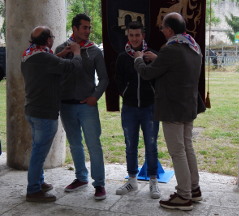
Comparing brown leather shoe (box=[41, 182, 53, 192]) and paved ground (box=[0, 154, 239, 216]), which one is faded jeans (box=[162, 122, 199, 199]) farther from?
brown leather shoe (box=[41, 182, 53, 192])

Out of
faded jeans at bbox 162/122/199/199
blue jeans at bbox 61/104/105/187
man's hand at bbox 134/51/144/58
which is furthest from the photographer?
blue jeans at bbox 61/104/105/187

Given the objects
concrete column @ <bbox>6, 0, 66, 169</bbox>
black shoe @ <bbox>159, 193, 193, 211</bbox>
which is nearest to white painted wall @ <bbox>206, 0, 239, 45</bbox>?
concrete column @ <bbox>6, 0, 66, 169</bbox>

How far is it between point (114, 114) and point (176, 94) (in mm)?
6382

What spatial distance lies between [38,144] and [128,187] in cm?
106

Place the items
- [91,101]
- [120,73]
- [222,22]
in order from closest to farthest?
[91,101] → [120,73] → [222,22]

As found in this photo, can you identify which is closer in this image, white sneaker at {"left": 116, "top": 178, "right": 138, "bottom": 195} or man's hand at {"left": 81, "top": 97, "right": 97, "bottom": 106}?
man's hand at {"left": 81, "top": 97, "right": 97, "bottom": 106}

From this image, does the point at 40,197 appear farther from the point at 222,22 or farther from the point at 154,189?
the point at 222,22

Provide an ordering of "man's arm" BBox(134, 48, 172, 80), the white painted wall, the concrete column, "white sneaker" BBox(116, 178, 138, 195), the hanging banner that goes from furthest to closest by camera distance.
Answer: the white painted wall
the concrete column
the hanging banner
"white sneaker" BBox(116, 178, 138, 195)
"man's arm" BBox(134, 48, 172, 80)

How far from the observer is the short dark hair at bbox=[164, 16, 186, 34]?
368 cm

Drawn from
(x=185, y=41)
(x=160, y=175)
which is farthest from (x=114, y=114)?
(x=185, y=41)

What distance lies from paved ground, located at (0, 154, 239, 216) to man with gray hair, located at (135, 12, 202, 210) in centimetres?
21

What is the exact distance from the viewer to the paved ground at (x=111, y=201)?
386 centimetres

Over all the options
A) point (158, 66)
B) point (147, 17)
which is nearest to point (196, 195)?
point (158, 66)

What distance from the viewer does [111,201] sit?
4.15 metres
